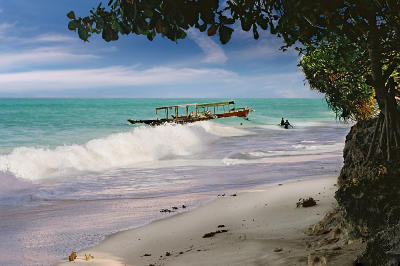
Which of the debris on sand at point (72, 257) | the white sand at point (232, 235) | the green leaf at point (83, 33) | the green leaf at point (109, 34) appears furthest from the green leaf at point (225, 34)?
the debris on sand at point (72, 257)

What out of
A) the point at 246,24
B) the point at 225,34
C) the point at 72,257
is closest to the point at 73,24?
the point at 225,34

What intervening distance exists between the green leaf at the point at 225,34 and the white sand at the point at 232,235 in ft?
9.12

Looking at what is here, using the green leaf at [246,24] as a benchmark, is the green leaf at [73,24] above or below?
below

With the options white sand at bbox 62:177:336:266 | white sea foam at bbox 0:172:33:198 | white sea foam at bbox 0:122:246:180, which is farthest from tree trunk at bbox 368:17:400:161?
white sea foam at bbox 0:122:246:180

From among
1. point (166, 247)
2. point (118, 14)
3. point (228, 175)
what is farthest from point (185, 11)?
point (228, 175)

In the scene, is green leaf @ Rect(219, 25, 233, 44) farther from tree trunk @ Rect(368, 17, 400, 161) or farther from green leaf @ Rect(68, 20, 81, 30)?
tree trunk @ Rect(368, 17, 400, 161)

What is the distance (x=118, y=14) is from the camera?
3.74 m

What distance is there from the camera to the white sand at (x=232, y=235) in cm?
544

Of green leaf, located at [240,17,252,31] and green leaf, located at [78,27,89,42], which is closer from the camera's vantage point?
green leaf, located at [78,27,89,42]

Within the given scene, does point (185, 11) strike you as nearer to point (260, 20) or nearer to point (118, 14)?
point (118, 14)

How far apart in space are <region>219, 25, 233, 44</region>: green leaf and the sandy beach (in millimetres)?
2677

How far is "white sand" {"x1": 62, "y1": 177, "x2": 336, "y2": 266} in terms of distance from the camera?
5.44 metres

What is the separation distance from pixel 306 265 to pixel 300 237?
71.7 inches

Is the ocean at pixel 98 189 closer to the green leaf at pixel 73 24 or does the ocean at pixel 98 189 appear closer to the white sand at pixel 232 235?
the white sand at pixel 232 235
